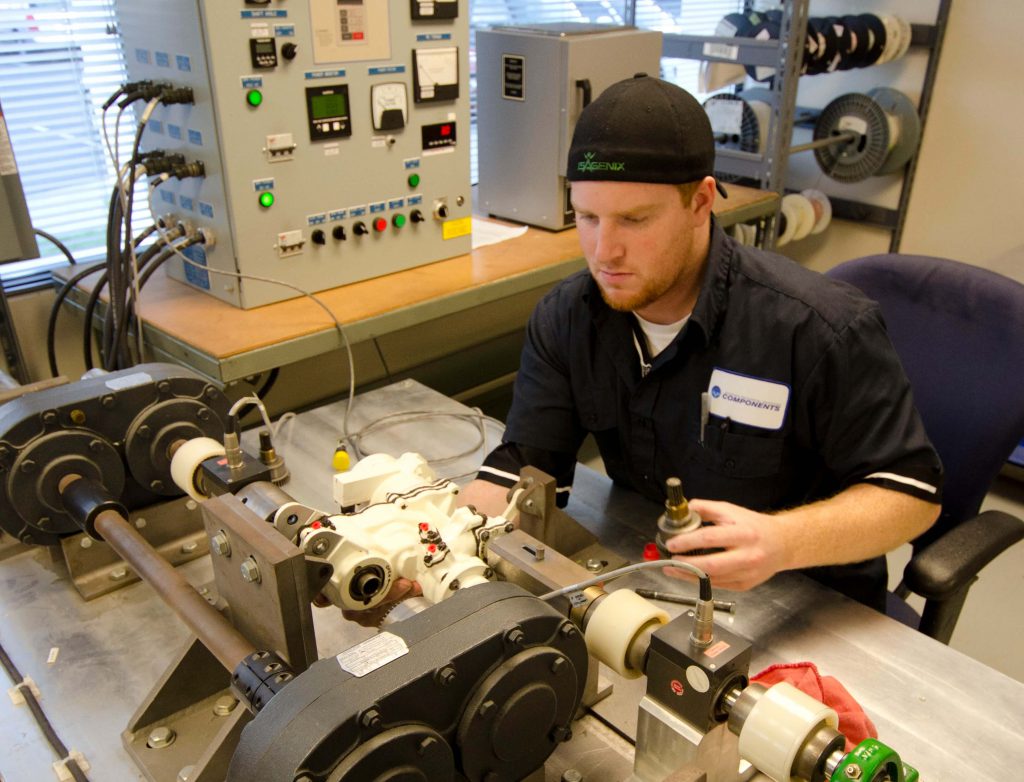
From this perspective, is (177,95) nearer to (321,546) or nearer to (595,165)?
(595,165)

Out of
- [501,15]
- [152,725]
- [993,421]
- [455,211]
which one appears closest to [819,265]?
[501,15]

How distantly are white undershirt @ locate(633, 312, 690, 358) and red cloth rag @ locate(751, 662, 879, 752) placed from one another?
1.87ft

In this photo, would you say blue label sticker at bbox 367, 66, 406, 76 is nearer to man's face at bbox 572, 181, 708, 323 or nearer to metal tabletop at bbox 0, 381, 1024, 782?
man's face at bbox 572, 181, 708, 323

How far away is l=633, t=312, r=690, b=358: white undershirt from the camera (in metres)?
1.40

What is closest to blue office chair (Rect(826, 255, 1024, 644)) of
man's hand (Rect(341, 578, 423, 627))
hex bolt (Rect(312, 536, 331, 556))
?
man's hand (Rect(341, 578, 423, 627))

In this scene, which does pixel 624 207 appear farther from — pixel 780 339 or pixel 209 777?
pixel 209 777

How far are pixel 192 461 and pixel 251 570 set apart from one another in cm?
35

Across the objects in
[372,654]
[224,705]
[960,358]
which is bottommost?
[224,705]

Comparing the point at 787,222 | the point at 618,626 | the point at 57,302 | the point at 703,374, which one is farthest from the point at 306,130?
the point at 787,222

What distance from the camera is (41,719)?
101 cm

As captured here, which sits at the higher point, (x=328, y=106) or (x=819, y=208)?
(x=328, y=106)

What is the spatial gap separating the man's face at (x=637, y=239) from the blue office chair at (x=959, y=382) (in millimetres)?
450

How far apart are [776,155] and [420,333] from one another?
1.30 m

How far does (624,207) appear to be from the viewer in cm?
129
